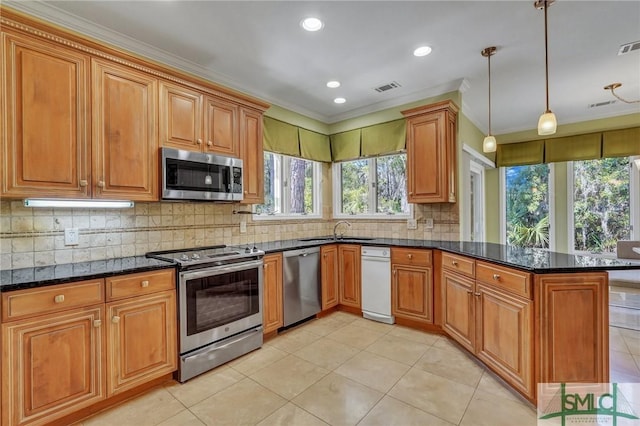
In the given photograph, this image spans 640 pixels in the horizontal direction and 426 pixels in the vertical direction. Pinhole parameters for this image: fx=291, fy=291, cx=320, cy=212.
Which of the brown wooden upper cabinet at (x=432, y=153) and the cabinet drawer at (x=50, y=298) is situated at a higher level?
the brown wooden upper cabinet at (x=432, y=153)

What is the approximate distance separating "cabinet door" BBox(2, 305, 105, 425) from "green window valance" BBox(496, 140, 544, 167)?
592 centimetres

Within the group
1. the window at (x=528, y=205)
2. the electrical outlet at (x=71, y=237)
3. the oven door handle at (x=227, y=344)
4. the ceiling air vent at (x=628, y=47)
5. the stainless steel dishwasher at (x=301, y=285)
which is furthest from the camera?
the window at (x=528, y=205)

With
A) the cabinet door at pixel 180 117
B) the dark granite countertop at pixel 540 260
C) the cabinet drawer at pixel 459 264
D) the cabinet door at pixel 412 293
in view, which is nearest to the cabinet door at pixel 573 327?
the dark granite countertop at pixel 540 260

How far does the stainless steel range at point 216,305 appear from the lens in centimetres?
226

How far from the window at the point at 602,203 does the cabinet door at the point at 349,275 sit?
12.4 ft

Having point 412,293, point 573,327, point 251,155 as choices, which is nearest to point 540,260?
point 573,327

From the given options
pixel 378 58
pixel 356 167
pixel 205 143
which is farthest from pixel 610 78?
pixel 205 143

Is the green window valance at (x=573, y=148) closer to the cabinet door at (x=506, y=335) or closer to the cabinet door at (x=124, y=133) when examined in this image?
the cabinet door at (x=506, y=335)

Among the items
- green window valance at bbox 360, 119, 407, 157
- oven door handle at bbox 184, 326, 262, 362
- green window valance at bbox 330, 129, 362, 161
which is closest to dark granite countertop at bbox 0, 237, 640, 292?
oven door handle at bbox 184, 326, 262, 362

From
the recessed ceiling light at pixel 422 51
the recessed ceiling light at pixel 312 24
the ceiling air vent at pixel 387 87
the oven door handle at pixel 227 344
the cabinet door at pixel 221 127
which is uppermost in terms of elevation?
the ceiling air vent at pixel 387 87

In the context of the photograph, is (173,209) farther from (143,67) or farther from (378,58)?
(378,58)

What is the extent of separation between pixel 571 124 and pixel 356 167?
346cm

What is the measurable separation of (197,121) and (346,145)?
7.34 feet

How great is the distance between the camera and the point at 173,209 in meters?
2.80
